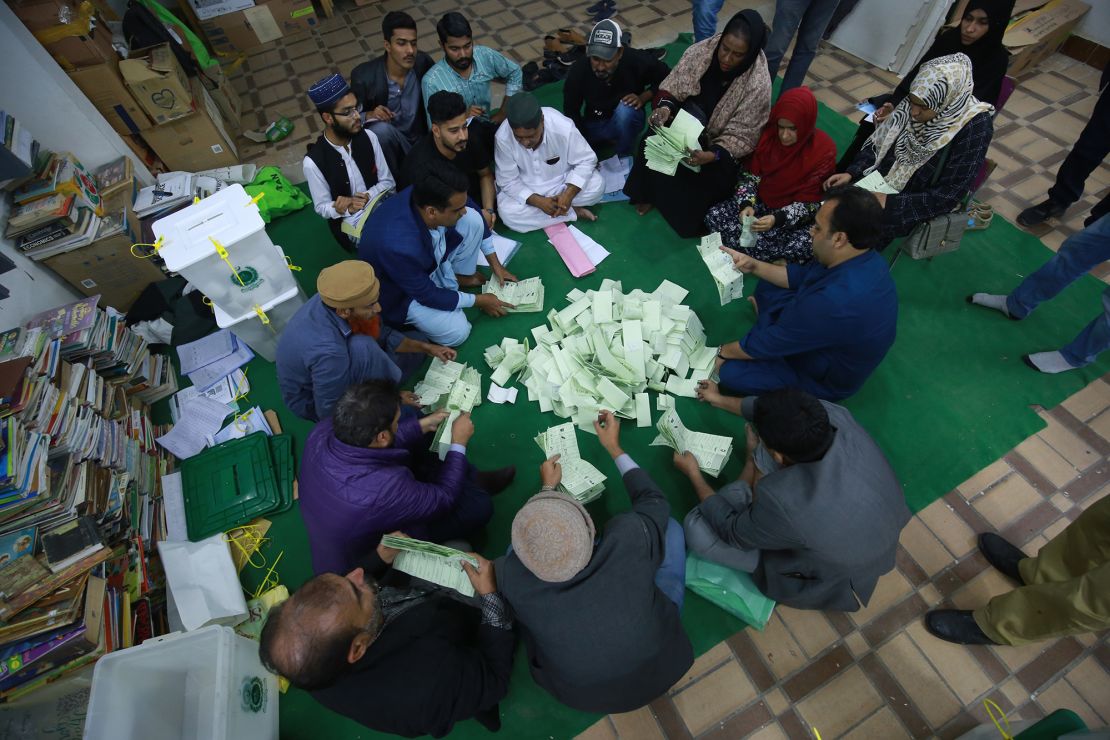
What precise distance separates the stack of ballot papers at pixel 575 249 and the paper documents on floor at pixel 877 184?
A: 1811mm

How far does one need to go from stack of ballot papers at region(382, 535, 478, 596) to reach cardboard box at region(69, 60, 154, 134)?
179 inches

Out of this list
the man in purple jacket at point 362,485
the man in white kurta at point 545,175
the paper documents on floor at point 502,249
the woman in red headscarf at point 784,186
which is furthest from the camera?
the paper documents on floor at point 502,249

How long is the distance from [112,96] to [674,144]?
4.51m

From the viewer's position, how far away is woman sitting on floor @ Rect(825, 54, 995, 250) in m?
2.95

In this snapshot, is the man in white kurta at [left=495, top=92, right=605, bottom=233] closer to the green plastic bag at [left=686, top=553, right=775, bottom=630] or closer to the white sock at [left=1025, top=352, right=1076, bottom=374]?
the green plastic bag at [left=686, top=553, right=775, bottom=630]

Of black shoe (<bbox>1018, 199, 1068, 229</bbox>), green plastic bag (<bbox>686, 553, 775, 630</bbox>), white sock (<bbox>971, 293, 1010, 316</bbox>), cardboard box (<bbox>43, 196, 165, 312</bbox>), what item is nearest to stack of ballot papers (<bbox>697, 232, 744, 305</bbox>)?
white sock (<bbox>971, 293, 1010, 316</bbox>)

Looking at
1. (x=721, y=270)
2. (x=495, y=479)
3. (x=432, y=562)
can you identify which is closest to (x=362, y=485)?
(x=432, y=562)

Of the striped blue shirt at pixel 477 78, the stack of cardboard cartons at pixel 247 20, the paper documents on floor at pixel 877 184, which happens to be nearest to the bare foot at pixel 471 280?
the striped blue shirt at pixel 477 78

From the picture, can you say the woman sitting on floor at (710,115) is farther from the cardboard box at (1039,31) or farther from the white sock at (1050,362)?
the cardboard box at (1039,31)

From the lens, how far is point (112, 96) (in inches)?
162

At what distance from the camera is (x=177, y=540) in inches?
114

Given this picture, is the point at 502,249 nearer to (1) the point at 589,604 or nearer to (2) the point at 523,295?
(2) the point at 523,295

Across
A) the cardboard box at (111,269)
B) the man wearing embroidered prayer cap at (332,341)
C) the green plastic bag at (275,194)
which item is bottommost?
the green plastic bag at (275,194)

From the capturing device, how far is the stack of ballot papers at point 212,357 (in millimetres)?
3564
